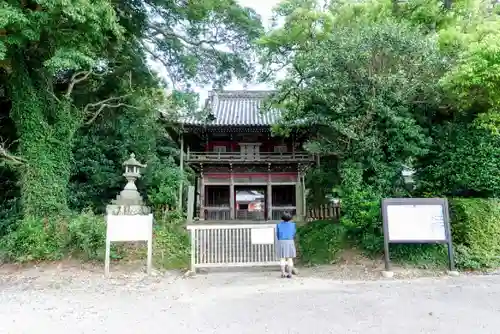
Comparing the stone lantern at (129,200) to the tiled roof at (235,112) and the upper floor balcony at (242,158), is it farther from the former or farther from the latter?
the upper floor balcony at (242,158)

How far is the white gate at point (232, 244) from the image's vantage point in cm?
855

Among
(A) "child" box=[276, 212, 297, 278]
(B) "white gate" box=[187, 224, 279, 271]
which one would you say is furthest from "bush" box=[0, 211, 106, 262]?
(A) "child" box=[276, 212, 297, 278]

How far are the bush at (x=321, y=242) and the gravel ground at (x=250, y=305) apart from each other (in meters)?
1.81

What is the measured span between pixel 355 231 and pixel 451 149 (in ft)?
10.8

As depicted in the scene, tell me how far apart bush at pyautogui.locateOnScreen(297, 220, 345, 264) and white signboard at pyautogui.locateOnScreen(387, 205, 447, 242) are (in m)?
1.95

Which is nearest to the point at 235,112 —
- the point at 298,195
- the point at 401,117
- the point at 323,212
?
the point at 298,195

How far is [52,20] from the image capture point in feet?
28.8

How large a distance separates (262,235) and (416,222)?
3.52m

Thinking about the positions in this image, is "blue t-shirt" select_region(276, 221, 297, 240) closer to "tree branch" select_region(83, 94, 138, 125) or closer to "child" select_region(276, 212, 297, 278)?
"child" select_region(276, 212, 297, 278)

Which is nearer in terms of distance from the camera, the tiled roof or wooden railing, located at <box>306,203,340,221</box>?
wooden railing, located at <box>306,203,340,221</box>

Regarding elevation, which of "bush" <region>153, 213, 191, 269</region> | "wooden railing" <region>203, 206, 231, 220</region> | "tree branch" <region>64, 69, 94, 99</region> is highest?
"tree branch" <region>64, 69, 94, 99</region>

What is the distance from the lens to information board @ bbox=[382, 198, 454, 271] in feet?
25.7

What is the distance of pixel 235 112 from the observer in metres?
22.0

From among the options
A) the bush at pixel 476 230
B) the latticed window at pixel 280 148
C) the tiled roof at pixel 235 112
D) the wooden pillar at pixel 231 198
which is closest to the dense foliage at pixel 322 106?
the bush at pixel 476 230
